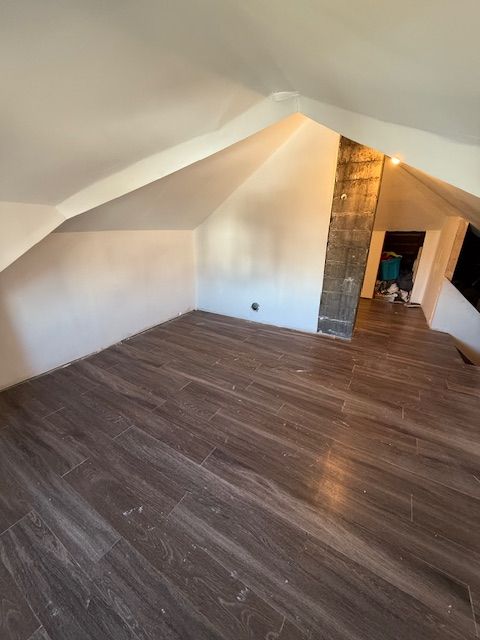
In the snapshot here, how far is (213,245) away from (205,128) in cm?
205

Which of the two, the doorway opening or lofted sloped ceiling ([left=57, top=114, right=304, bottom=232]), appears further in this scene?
the doorway opening

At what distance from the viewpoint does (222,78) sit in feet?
3.62

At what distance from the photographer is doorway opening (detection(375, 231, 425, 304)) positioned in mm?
4883

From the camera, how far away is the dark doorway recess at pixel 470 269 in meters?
3.04

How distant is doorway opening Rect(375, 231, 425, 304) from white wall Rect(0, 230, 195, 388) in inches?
158

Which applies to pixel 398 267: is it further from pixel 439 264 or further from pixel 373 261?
pixel 439 264

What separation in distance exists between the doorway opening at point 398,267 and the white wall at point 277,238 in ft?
9.29

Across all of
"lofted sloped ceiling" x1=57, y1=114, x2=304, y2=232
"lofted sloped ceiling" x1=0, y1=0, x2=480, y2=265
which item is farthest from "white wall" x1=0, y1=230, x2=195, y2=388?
"lofted sloped ceiling" x1=0, y1=0, x2=480, y2=265

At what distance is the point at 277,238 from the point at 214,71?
2102mm

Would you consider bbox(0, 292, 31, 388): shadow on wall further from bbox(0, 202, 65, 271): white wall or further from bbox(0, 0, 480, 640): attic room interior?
bbox(0, 202, 65, 271): white wall

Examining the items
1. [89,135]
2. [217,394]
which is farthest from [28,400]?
[89,135]

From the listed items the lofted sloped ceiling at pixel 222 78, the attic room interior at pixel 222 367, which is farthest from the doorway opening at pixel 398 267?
the lofted sloped ceiling at pixel 222 78

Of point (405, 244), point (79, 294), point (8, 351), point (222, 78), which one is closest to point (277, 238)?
point (222, 78)

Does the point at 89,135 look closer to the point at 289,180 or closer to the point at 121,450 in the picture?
the point at 121,450
